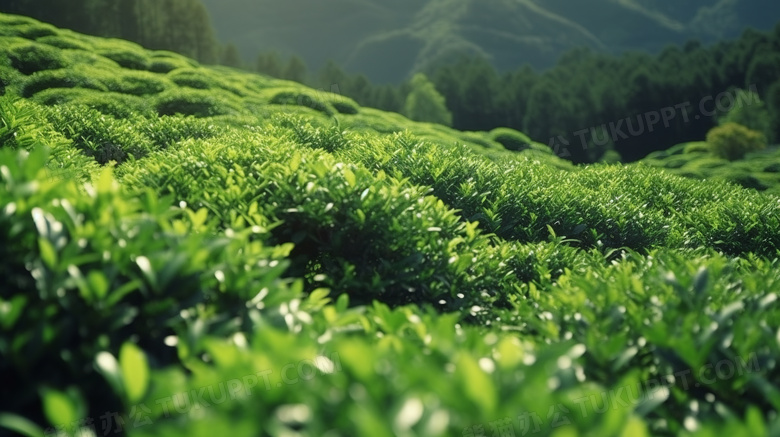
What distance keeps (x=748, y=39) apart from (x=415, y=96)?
34764 millimetres

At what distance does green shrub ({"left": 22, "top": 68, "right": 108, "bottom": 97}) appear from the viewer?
13.4 meters

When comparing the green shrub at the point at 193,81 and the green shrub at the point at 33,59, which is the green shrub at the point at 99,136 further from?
the green shrub at the point at 193,81

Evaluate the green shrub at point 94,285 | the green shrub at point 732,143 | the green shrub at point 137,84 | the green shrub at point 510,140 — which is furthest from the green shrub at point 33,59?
the green shrub at point 732,143

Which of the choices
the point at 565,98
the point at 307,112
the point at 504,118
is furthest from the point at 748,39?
the point at 307,112

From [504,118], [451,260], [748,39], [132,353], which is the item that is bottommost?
[504,118]

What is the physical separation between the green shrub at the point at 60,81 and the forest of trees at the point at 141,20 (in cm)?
2687

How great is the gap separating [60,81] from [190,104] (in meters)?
3.13

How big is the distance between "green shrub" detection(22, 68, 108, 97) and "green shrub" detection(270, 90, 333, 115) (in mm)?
5085

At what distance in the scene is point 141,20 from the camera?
42094mm

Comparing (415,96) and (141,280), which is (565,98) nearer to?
(415,96)

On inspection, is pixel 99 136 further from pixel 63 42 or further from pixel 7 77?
pixel 63 42

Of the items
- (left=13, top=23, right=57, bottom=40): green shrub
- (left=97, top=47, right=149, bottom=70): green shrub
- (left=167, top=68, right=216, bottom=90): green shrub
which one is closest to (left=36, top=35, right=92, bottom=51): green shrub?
(left=13, top=23, right=57, bottom=40): green shrub

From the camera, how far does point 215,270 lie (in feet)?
7.91

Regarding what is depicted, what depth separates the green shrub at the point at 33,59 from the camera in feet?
49.4
